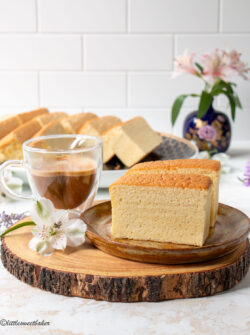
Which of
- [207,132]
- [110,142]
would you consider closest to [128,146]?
[110,142]

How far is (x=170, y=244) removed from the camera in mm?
934

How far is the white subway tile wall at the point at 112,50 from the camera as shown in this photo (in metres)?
2.11

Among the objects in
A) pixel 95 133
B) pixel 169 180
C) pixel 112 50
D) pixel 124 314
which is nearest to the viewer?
pixel 124 314

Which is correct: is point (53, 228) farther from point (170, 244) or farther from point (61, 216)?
point (170, 244)

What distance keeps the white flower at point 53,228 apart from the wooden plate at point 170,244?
0.08 feet

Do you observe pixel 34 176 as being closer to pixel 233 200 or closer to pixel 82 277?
pixel 82 277

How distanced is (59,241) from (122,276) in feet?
0.55

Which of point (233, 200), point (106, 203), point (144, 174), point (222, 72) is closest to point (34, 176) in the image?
point (106, 203)

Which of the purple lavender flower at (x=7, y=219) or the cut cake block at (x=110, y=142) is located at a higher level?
the cut cake block at (x=110, y=142)

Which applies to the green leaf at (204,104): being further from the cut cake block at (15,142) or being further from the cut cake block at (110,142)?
the cut cake block at (15,142)

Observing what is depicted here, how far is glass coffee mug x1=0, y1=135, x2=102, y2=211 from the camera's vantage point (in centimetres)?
109

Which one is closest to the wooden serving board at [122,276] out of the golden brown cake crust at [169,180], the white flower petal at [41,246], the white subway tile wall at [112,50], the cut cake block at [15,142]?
the white flower petal at [41,246]

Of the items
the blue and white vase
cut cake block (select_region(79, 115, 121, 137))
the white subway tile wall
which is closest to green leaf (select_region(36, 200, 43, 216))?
cut cake block (select_region(79, 115, 121, 137))

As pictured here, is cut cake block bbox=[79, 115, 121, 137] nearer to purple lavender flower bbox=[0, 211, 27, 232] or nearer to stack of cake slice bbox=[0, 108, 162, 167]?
A: stack of cake slice bbox=[0, 108, 162, 167]
